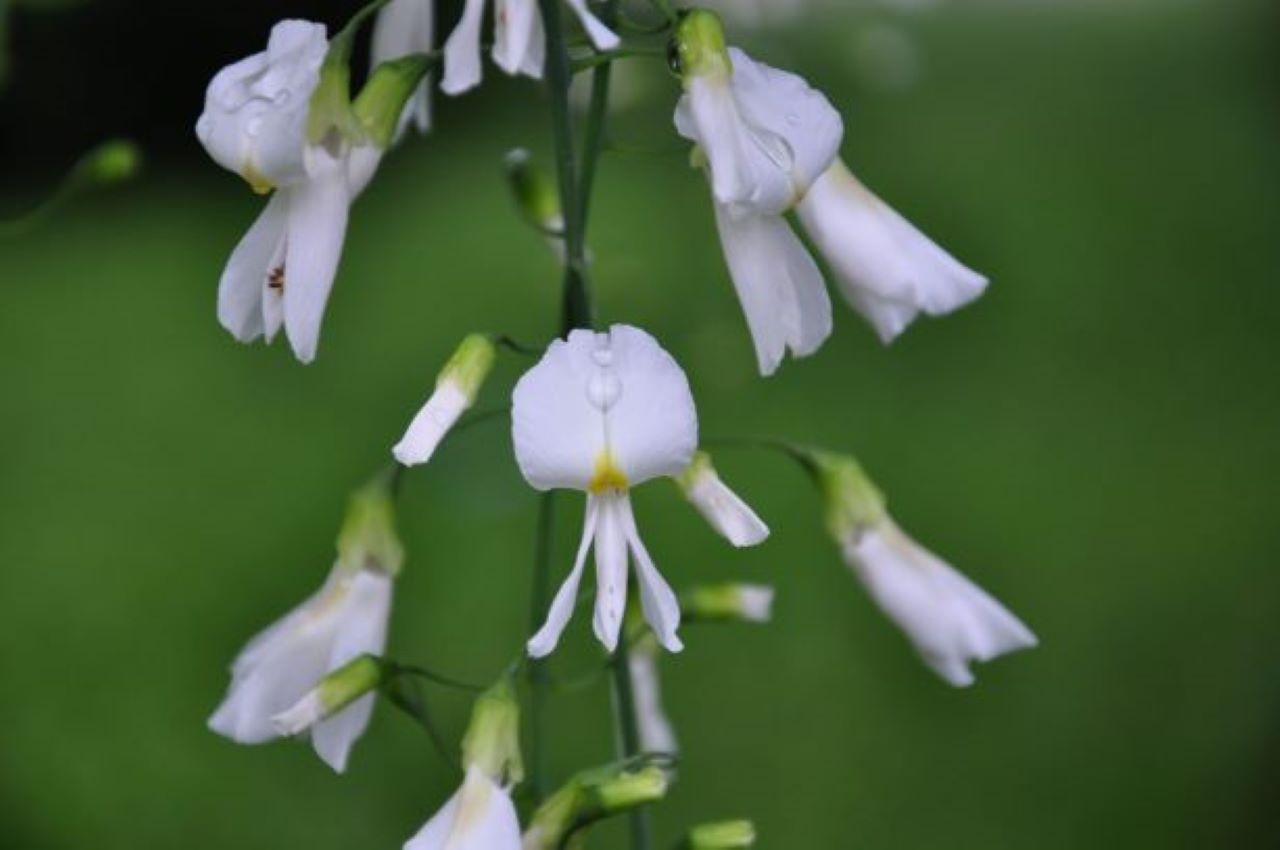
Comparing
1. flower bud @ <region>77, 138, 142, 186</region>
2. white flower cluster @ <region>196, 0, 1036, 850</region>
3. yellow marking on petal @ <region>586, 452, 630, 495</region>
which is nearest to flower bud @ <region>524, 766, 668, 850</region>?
white flower cluster @ <region>196, 0, 1036, 850</region>

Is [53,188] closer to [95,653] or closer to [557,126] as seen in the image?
[95,653]

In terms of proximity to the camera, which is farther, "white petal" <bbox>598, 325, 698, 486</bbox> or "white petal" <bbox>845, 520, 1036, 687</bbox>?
"white petal" <bbox>845, 520, 1036, 687</bbox>

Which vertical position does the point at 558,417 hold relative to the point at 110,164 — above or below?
below

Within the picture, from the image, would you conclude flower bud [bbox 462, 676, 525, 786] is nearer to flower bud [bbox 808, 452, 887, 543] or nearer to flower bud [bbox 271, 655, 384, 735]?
flower bud [bbox 271, 655, 384, 735]

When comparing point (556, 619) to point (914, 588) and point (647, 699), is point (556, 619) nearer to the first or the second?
point (914, 588)

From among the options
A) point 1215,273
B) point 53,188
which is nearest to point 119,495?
point 53,188

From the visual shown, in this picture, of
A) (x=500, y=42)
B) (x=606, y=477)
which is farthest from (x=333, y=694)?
(x=500, y=42)

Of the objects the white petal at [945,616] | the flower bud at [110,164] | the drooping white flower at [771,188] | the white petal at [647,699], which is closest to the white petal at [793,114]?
the drooping white flower at [771,188]
